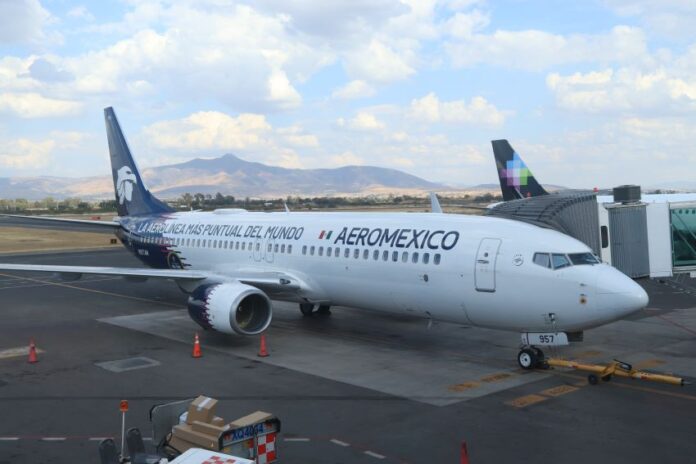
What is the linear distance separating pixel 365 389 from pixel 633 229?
364 inches

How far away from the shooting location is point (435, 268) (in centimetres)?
1738

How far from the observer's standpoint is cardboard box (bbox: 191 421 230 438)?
→ 31.9 feet

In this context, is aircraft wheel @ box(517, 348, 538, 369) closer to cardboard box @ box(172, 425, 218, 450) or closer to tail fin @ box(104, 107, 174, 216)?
cardboard box @ box(172, 425, 218, 450)

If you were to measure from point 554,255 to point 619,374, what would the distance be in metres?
3.11

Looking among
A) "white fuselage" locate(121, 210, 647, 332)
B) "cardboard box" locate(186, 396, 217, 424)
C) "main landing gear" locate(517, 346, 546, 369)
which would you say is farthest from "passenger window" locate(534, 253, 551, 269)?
"cardboard box" locate(186, 396, 217, 424)

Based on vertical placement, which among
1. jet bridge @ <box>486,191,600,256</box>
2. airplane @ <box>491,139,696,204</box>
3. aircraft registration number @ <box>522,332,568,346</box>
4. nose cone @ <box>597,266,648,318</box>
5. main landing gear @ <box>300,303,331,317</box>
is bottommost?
main landing gear @ <box>300,303,331,317</box>

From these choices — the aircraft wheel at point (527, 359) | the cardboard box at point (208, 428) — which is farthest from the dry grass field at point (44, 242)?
the cardboard box at point (208, 428)

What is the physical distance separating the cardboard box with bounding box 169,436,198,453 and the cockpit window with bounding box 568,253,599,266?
9.83m

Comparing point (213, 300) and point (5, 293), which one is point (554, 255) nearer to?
point (213, 300)

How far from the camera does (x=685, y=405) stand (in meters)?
13.6

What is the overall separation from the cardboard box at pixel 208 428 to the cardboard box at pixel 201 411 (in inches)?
4.5

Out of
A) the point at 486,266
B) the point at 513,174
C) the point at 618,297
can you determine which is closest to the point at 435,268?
the point at 486,266

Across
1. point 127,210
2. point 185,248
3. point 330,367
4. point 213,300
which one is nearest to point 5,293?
point 127,210

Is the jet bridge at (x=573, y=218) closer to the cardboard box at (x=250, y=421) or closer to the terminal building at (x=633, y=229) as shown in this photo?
the terminal building at (x=633, y=229)
